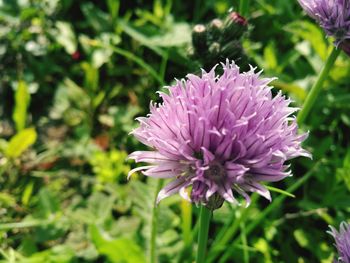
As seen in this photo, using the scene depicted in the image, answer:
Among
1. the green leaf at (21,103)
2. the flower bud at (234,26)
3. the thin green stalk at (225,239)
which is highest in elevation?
the flower bud at (234,26)

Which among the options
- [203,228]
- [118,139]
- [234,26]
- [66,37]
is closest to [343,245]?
[203,228]

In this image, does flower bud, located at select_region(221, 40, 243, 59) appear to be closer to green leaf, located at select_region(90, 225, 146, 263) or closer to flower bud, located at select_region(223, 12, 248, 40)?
flower bud, located at select_region(223, 12, 248, 40)

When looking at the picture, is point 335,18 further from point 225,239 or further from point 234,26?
point 225,239

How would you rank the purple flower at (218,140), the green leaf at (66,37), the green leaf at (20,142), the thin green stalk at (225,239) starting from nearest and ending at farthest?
the purple flower at (218,140)
the thin green stalk at (225,239)
the green leaf at (20,142)
the green leaf at (66,37)

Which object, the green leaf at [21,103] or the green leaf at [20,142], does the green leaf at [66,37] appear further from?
the green leaf at [20,142]

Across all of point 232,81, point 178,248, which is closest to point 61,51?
point 178,248

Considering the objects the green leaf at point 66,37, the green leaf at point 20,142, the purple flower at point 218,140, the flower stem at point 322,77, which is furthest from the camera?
the green leaf at point 66,37

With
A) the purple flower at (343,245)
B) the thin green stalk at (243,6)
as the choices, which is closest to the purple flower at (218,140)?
the purple flower at (343,245)
